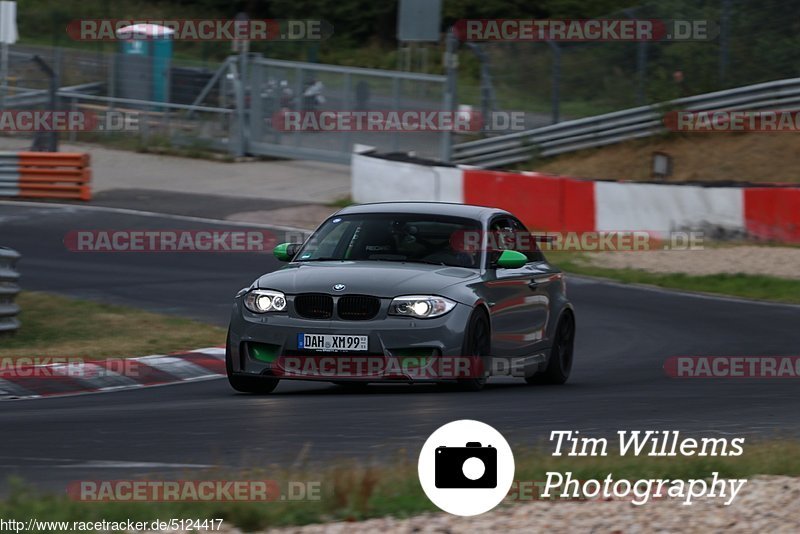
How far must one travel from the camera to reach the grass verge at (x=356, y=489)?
18.3 ft

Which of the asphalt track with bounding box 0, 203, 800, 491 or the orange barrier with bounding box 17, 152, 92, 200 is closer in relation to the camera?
the asphalt track with bounding box 0, 203, 800, 491

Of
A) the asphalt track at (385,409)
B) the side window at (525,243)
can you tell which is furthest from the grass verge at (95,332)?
the side window at (525,243)

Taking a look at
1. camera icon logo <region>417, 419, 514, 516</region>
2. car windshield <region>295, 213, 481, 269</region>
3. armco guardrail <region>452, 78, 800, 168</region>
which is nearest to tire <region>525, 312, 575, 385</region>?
car windshield <region>295, 213, 481, 269</region>

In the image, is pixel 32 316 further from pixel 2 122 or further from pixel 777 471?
pixel 2 122

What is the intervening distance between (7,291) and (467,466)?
316 inches

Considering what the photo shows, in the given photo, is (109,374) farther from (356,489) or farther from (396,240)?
(356,489)

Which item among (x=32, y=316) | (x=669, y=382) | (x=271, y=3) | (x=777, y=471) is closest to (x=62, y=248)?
(x=32, y=316)

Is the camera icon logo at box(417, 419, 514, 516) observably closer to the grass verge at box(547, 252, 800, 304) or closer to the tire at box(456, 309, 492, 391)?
the tire at box(456, 309, 492, 391)

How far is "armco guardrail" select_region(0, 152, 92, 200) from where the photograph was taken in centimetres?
2781

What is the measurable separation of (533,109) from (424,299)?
20777 millimetres

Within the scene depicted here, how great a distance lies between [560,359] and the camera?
477 inches

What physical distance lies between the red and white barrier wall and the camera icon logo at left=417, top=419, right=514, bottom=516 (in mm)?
16137

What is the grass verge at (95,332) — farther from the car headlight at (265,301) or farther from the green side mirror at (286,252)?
the car headlight at (265,301)

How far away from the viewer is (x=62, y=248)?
22172 millimetres
